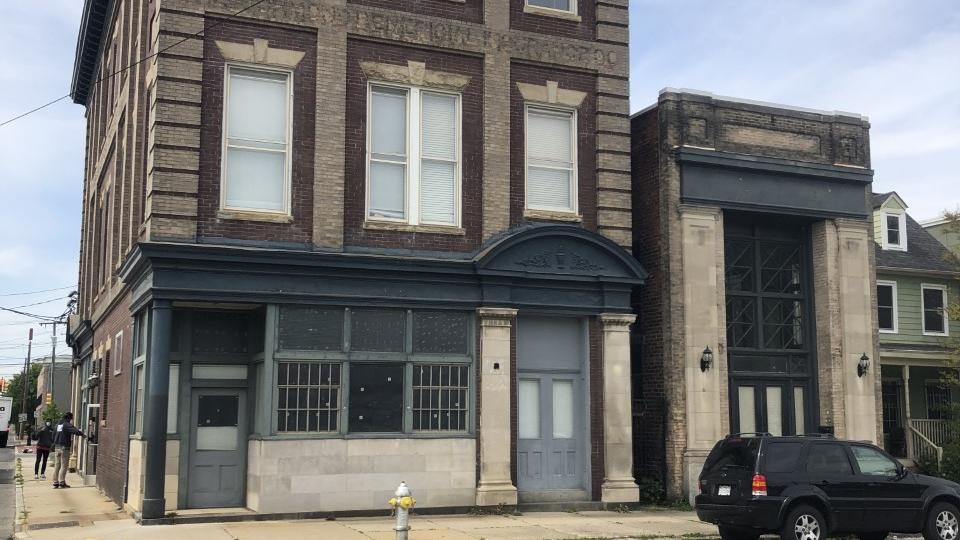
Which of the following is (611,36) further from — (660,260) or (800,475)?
(800,475)

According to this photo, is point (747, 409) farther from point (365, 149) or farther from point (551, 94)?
point (365, 149)

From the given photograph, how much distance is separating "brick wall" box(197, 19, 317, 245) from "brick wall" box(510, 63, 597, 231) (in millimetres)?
4032

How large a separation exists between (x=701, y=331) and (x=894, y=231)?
14780mm

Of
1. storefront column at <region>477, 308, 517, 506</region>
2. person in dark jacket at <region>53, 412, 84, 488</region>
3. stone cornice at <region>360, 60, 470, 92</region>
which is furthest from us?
person in dark jacket at <region>53, 412, 84, 488</region>

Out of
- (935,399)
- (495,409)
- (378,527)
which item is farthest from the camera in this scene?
(935,399)

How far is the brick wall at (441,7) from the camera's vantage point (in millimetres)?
18625

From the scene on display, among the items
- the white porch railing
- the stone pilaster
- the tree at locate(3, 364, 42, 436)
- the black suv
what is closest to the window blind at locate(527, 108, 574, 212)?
the stone pilaster

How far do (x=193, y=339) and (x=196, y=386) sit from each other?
0.83 meters

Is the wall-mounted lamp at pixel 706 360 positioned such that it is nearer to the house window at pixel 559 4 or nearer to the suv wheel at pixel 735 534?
the suv wheel at pixel 735 534

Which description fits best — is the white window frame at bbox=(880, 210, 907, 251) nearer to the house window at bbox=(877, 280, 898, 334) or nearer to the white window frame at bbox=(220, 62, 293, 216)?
the house window at bbox=(877, 280, 898, 334)

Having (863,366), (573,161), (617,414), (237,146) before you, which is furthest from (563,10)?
(863,366)

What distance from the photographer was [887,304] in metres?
30.4

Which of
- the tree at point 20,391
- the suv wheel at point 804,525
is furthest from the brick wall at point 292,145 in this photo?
the tree at point 20,391

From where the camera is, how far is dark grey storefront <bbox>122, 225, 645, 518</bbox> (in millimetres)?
16547
